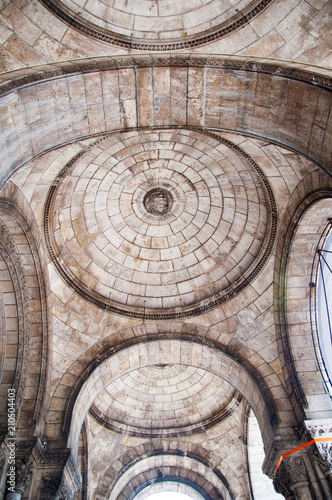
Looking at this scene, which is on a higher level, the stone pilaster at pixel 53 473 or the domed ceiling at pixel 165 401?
the domed ceiling at pixel 165 401

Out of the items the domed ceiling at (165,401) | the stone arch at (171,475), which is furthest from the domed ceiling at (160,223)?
the stone arch at (171,475)

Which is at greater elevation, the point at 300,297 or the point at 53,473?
the point at 300,297

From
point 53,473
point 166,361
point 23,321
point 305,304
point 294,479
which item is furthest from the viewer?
point 166,361

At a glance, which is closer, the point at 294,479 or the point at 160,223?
the point at 294,479

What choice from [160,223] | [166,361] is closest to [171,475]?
[166,361]

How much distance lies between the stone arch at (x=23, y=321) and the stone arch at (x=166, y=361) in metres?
1.06

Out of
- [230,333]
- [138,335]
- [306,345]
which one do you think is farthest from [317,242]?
[138,335]

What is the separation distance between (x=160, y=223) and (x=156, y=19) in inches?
217

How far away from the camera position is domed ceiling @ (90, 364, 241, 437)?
43.1 feet

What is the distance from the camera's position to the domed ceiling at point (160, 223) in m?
9.30

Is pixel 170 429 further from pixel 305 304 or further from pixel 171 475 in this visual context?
pixel 305 304

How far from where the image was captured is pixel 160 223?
10.5m

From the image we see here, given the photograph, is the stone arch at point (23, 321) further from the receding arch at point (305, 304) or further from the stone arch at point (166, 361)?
the receding arch at point (305, 304)

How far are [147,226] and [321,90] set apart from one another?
6.30 metres
